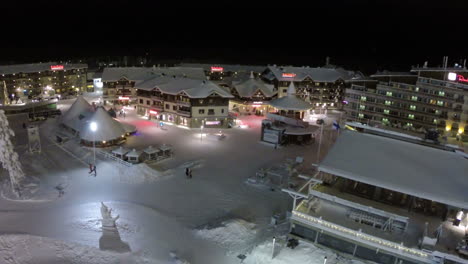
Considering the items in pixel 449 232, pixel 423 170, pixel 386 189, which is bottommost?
pixel 449 232

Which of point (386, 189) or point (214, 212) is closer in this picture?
point (386, 189)

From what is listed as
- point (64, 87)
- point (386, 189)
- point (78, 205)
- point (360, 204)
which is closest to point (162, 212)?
point (78, 205)

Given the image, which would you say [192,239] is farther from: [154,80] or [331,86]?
[331,86]

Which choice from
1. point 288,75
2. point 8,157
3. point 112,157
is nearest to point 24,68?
Result: point 112,157

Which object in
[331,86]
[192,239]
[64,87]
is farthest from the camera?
[64,87]

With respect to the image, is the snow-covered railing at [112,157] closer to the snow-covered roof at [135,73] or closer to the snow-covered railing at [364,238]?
the snow-covered railing at [364,238]

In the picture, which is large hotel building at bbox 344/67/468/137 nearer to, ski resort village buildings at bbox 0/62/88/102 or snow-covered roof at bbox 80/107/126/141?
snow-covered roof at bbox 80/107/126/141

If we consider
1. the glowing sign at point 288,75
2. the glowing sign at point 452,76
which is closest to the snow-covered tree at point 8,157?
the glowing sign at point 288,75
